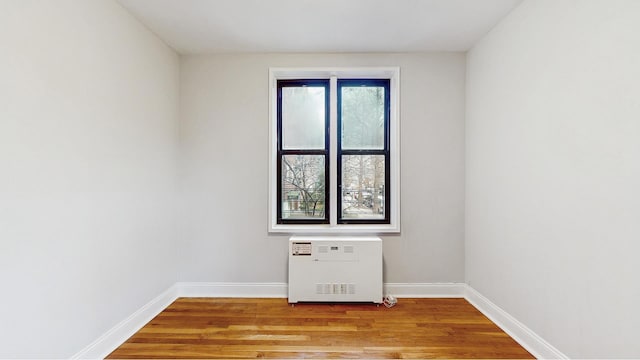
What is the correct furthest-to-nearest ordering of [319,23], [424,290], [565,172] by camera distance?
[424,290] < [319,23] < [565,172]

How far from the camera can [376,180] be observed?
3102mm

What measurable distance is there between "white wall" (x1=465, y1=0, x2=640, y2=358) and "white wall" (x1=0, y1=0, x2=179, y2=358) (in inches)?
115

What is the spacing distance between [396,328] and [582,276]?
1276 mm

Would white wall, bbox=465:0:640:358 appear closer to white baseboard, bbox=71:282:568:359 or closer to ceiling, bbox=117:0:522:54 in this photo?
white baseboard, bbox=71:282:568:359

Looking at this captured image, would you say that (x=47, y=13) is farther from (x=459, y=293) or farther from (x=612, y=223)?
(x=459, y=293)

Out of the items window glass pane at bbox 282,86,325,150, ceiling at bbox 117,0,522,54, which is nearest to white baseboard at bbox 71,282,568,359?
window glass pane at bbox 282,86,325,150

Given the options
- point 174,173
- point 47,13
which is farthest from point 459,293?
point 47,13

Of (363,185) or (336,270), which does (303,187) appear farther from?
(336,270)

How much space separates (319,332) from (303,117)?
2068 mm

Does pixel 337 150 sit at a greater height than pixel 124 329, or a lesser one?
greater

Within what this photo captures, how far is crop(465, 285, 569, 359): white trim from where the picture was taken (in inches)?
73.1

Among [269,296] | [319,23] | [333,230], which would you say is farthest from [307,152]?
[269,296]

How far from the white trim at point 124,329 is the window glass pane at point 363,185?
191 cm

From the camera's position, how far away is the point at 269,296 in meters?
2.92
